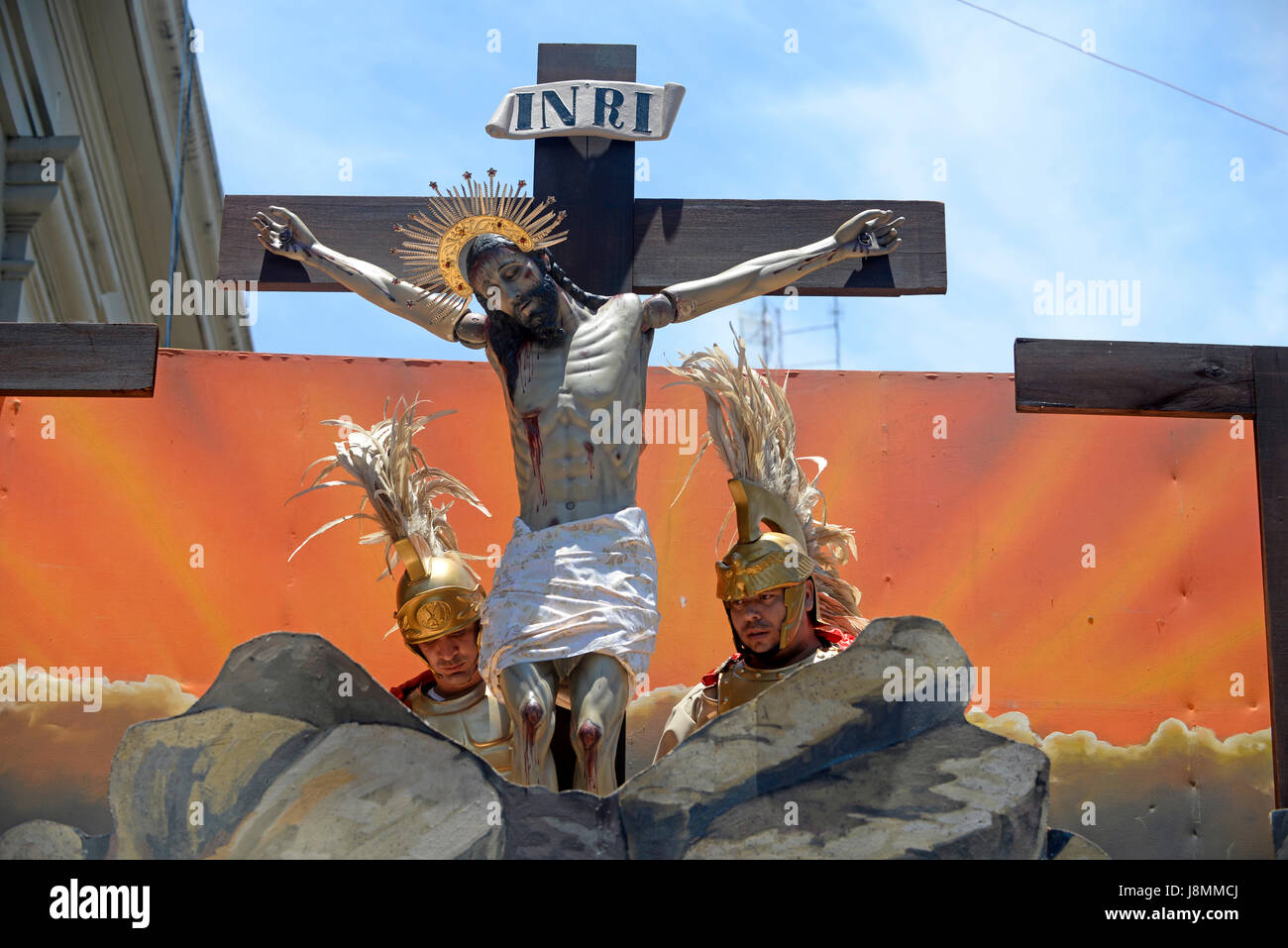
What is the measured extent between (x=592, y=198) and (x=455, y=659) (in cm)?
160

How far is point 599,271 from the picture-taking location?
5.43m

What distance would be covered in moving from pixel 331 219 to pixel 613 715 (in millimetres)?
2027

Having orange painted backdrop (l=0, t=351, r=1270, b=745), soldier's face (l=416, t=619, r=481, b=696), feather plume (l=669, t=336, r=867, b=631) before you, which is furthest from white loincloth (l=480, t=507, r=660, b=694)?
orange painted backdrop (l=0, t=351, r=1270, b=745)

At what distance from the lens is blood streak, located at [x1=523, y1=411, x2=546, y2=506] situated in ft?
16.0

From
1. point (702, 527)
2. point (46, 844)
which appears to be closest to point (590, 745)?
point (46, 844)

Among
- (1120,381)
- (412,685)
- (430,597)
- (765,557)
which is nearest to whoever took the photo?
(1120,381)

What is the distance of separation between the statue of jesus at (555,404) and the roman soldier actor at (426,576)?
47cm

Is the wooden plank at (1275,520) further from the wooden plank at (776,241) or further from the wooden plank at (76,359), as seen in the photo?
the wooden plank at (76,359)

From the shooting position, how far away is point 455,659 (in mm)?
5504

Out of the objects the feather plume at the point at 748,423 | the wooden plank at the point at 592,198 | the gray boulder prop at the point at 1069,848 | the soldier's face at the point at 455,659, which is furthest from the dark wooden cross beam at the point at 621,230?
the gray boulder prop at the point at 1069,848

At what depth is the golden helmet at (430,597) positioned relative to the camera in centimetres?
535

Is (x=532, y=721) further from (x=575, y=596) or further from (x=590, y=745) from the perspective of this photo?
(x=575, y=596)
